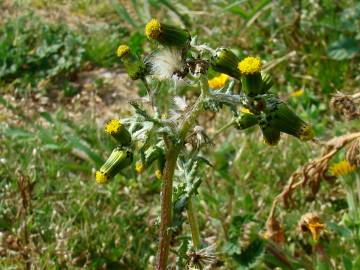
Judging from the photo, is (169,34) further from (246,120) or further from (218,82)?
(218,82)

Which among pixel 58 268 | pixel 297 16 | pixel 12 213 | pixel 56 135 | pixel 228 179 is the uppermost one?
pixel 297 16

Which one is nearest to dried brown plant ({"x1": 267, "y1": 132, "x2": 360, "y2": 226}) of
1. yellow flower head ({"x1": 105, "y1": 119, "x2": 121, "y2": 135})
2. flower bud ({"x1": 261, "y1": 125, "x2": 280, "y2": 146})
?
flower bud ({"x1": 261, "y1": 125, "x2": 280, "y2": 146})

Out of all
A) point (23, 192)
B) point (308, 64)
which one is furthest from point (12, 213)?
point (308, 64)

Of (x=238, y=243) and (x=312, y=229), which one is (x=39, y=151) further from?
(x=312, y=229)

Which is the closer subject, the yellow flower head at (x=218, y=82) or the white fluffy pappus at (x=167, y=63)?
the white fluffy pappus at (x=167, y=63)

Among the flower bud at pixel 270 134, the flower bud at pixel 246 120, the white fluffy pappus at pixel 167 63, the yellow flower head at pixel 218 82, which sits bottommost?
the flower bud at pixel 270 134

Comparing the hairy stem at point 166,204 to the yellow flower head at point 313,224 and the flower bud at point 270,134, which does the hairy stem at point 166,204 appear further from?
the yellow flower head at point 313,224

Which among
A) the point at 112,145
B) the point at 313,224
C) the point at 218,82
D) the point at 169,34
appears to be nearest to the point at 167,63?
the point at 169,34

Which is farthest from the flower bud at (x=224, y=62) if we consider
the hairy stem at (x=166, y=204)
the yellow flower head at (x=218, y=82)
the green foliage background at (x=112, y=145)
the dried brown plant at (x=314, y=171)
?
the yellow flower head at (x=218, y=82)
